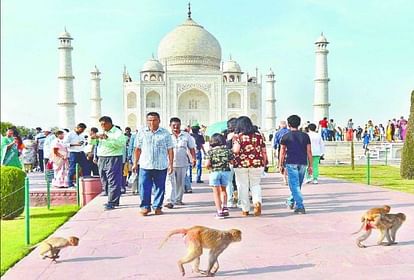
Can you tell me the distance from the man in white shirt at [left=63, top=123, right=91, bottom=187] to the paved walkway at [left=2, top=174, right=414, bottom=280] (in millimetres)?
2425

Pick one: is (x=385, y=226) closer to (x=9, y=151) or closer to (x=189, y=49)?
(x=9, y=151)

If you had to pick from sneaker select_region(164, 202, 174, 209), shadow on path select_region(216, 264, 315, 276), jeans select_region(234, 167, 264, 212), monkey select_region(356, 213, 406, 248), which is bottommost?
shadow on path select_region(216, 264, 315, 276)

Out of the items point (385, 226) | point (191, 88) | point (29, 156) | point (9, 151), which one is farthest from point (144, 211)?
Answer: point (191, 88)

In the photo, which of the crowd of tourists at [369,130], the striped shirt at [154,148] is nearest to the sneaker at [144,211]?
the striped shirt at [154,148]

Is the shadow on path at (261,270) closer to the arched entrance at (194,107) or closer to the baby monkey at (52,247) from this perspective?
the baby monkey at (52,247)

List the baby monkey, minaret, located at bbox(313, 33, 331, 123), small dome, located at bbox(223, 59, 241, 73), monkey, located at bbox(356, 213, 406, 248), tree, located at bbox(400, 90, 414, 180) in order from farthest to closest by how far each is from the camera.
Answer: small dome, located at bbox(223, 59, 241, 73)
minaret, located at bbox(313, 33, 331, 123)
tree, located at bbox(400, 90, 414, 180)
monkey, located at bbox(356, 213, 406, 248)
the baby monkey

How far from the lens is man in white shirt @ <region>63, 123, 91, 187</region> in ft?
30.2

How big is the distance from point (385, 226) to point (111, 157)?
3708 millimetres

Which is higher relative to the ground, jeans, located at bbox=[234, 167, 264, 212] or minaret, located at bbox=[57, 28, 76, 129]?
minaret, located at bbox=[57, 28, 76, 129]

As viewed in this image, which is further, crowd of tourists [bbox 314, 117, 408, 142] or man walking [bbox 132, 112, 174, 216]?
crowd of tourists [bbox 314, 117, 408, 142]

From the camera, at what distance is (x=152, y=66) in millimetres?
44312

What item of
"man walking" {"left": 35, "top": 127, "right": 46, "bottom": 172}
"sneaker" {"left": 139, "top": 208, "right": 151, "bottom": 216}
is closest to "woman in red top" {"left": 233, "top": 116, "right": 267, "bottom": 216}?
"sneaker" {"left": 139, "top": 208, "right": 151, "bottom": 216}

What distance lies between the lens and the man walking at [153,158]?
612cm

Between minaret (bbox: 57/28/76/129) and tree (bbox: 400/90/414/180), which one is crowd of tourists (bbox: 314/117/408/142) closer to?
tree (bbox: 400/90/414/180)
